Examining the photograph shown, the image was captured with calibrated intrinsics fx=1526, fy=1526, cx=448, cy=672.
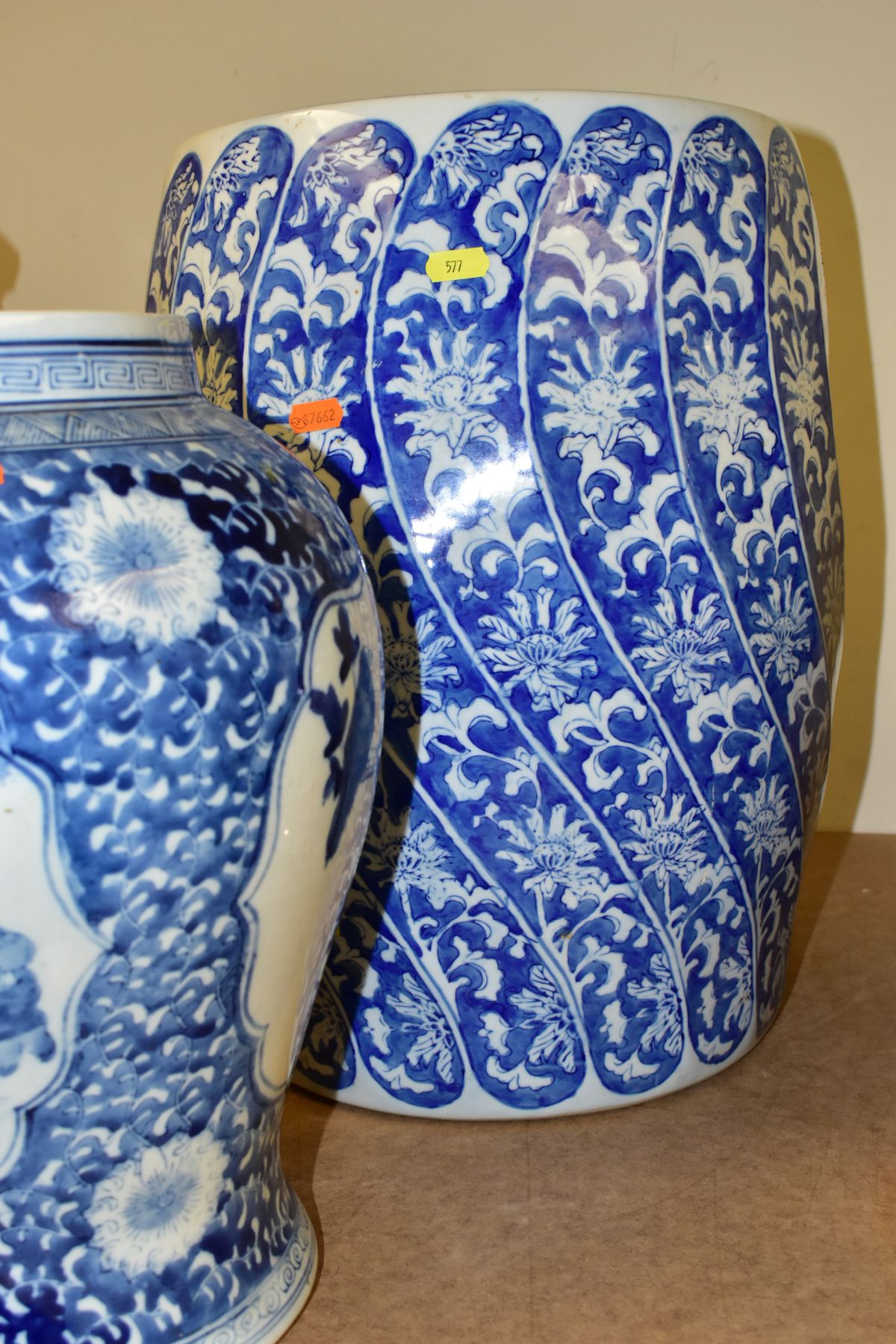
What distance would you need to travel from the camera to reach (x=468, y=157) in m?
0.99

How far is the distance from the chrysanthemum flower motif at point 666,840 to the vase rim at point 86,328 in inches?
17.9

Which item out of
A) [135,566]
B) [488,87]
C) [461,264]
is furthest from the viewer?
[488,87]

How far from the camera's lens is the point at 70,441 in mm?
749

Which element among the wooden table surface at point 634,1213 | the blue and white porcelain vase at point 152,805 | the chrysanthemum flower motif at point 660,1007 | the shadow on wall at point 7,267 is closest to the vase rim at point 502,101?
the blue and white porcelain vase at point 152,805

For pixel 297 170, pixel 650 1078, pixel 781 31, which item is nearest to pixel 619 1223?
pixel 650 1078

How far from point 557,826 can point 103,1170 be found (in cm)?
38

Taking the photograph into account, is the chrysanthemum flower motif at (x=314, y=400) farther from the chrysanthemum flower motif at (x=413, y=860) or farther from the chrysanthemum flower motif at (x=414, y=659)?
the chrysanthemum flower motif at (x=413, y=860)

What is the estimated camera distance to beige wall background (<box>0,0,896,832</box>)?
1605mm

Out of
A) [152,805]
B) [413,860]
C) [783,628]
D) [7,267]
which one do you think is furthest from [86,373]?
[7,267]

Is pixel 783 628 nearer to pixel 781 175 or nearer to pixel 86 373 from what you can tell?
pixel 781 175

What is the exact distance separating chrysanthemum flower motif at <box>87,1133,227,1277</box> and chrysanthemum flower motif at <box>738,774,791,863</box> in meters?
0.44

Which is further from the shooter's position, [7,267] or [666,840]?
[7,267]

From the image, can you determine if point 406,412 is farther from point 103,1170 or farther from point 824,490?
point 103,1170

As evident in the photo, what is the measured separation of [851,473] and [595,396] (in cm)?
83
